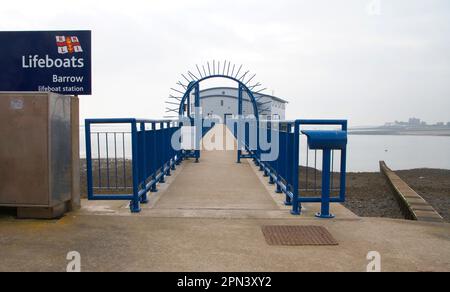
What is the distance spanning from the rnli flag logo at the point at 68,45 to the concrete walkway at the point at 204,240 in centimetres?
238

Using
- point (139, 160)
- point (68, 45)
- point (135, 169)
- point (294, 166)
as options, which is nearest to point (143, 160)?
point (139, 160)

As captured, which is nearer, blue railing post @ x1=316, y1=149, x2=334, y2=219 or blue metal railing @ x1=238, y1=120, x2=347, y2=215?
blue railing post @ x1=316, y1=149, x2=334, y2=219

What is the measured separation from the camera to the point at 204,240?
4512 millimetres

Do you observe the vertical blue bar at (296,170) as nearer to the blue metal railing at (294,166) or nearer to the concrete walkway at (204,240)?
the blue metal railing at (294,166)

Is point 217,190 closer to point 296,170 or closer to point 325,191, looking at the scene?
point 296,170

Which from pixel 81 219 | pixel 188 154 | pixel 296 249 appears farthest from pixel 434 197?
pixel 81 219

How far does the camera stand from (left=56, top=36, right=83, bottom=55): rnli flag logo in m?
5.69

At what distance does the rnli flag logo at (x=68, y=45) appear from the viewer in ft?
18.7

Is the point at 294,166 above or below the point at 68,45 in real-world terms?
below

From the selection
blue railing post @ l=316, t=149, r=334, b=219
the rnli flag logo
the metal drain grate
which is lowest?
the metal drain grate

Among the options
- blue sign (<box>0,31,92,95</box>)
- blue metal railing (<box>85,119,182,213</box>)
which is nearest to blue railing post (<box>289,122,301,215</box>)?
blue metal railing (<box>85,119,182,213</box>)

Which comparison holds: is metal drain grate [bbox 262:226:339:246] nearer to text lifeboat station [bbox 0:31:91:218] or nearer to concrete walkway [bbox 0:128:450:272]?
concrete walkway [bbox 0:128:450:272]

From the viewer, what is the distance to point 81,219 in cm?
536

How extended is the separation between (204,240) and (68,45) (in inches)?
138
